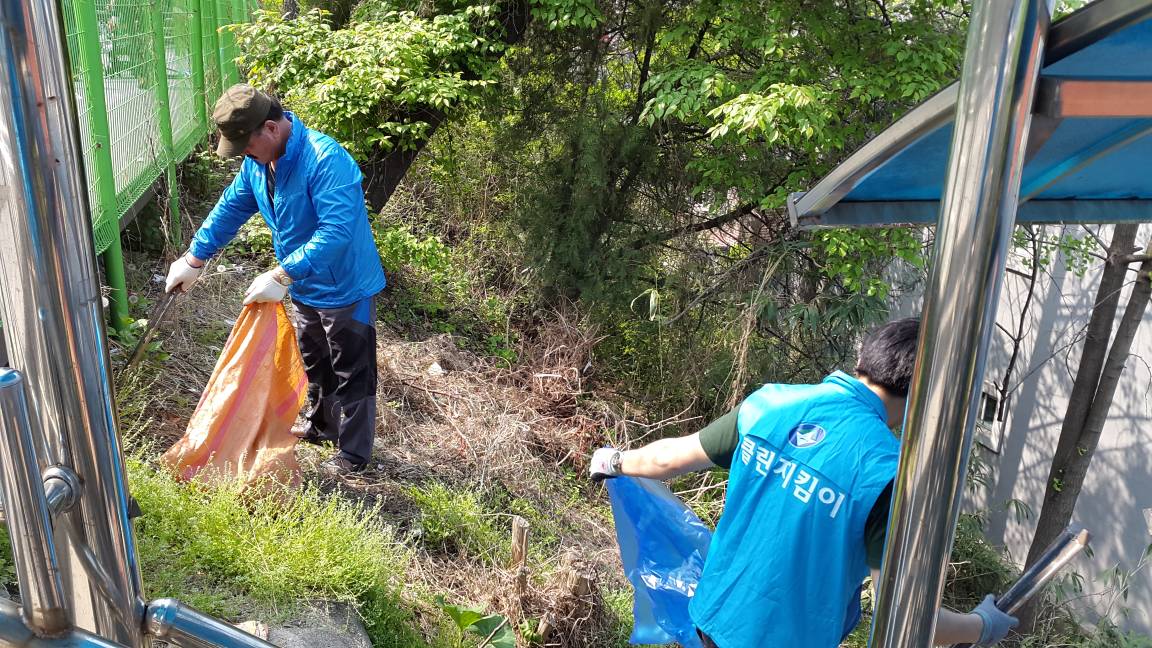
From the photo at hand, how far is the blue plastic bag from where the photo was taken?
10.2 ft

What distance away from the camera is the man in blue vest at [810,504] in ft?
7.56

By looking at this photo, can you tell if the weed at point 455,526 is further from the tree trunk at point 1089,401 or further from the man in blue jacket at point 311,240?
the tree trunk at point 1089,401

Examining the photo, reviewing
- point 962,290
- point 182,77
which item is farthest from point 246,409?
point 182,77

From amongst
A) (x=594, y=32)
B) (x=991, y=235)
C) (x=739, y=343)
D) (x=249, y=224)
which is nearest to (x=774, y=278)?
(x=739, y=343)

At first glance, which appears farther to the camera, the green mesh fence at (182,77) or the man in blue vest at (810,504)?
the green mesh fence at (182,77)

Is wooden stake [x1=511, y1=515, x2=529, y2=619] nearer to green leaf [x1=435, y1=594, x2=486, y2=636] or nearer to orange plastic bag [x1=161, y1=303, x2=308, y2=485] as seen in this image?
green leaf [x1=435, y1=594, x2=486, y2=636]

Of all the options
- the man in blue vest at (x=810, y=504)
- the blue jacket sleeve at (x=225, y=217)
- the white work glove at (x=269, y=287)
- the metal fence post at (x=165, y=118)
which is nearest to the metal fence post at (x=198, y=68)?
the metal fence post at (x=165, y=118)

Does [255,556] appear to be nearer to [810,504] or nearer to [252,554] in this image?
[252,554]

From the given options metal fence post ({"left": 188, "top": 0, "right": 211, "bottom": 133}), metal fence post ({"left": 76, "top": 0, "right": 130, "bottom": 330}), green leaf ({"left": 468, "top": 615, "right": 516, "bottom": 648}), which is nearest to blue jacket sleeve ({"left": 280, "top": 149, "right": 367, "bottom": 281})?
metal fence post ({"left": 76, "top": 0, "right": 130, "bottom": 330})

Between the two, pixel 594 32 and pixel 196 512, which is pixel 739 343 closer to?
pixel 594 32

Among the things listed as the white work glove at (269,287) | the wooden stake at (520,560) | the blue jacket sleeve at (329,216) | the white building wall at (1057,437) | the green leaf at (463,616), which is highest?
the blue jacket sleeve at (329,216)

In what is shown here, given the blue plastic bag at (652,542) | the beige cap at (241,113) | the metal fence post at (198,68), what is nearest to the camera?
the blue plastic bag at (652,542)

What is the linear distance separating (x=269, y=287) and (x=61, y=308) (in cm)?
321

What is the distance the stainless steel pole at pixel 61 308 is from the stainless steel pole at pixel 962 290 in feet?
2.44
